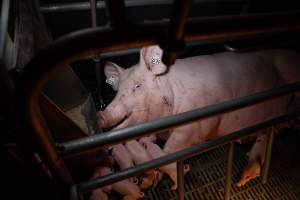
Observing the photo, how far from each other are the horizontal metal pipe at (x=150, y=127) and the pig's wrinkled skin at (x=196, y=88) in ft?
3.98

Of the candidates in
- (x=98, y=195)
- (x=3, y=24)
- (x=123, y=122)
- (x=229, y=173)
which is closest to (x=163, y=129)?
(x=3, y=24)

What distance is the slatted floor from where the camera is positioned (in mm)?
2418

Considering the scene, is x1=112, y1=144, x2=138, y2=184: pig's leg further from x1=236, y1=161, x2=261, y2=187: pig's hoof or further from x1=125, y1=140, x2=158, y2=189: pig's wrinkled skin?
x1=236, y1=161, x2=261, y2=187: pig's hoof

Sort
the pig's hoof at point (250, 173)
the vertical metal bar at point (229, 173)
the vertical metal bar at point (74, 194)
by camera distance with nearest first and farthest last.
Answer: the vertical metal bar at point (74, 194) → the vertical metal bar at point (229, 173) → the pig's hoof at point (250, 173)

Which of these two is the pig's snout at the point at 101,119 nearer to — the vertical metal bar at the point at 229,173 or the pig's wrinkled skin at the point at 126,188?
the pig's wrinkled skin at the point at 126,188

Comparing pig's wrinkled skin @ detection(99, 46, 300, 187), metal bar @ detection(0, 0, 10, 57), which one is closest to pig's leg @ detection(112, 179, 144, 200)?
pig's wrinkled skin @ detection(99, 46, 300, 187)

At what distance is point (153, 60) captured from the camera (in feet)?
8.84

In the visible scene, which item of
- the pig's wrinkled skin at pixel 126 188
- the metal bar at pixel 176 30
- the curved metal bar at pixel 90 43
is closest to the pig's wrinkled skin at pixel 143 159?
the pig's wrinkled skin at pixel 126 188

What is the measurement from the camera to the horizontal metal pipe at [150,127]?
108cm

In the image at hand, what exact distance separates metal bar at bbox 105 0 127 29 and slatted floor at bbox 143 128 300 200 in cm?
193

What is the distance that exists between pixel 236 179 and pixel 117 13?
2254 mm

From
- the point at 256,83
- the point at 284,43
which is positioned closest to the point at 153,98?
the point at 256,83

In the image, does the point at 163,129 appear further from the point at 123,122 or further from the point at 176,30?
the point at 123,122

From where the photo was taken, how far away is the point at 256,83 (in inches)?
112
